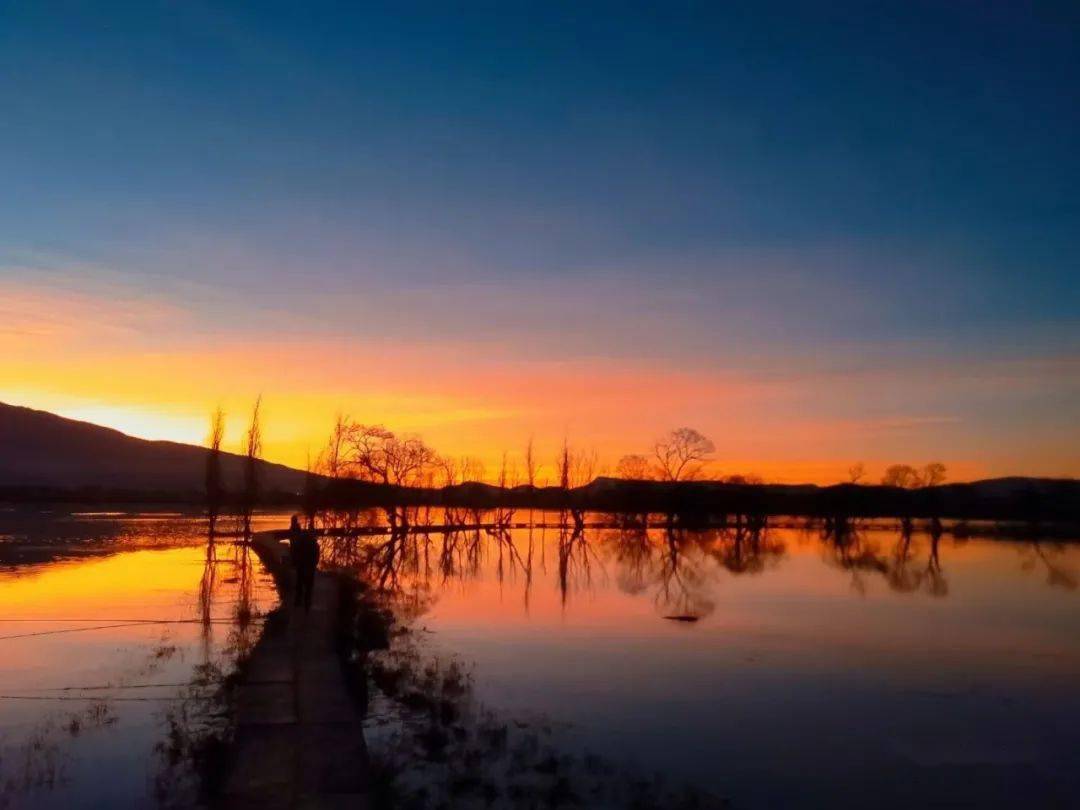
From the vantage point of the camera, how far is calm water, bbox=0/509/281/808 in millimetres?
11133

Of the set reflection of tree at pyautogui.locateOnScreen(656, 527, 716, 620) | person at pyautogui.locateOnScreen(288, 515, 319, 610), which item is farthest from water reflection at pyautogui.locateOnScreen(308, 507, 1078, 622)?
person at pyautogui.locateOnScreen(288, 515, 319, 610)

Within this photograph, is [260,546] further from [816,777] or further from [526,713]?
[816,777]

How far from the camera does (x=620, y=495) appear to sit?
4412 inches

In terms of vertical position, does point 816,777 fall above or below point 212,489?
below

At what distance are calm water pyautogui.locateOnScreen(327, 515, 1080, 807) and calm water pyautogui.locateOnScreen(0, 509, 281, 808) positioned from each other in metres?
3.31

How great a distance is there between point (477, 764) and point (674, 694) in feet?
20.5

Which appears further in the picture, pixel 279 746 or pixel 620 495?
pixel 620 495

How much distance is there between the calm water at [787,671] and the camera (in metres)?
13.2

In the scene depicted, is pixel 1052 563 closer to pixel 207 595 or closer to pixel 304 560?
pixel 207 595

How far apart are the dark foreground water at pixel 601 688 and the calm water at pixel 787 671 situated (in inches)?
3.1

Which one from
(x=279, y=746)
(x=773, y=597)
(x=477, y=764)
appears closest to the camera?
(x=279, y=746)

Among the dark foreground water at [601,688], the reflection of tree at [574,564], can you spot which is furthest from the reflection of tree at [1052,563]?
the reflection of tree at [574,564]

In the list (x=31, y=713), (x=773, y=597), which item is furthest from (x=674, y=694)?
(x=773, y=597)

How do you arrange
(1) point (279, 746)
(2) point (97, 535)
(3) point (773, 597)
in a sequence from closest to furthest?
1. (1) point (279, 746)
2. (3) point (773, 597)
3. (2) point (97, 535)
